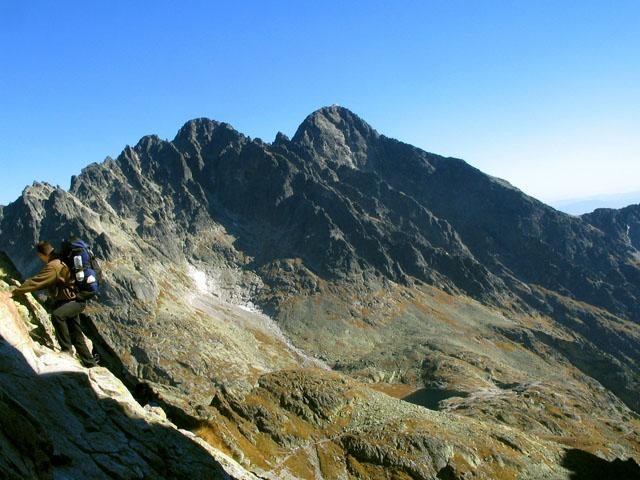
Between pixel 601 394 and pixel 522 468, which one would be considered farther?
pixel 601 394

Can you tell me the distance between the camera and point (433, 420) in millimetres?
75875

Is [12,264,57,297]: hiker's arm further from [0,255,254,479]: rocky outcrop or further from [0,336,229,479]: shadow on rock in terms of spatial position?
[0,336,229,479]: shadow on rock

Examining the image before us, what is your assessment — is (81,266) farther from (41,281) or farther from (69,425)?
(69,425)

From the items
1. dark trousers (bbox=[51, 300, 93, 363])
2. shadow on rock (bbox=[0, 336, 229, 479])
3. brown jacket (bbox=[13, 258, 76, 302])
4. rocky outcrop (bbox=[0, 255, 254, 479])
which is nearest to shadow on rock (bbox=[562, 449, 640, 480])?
rocky outcrop (bbox=[0, 255, 254, 479])

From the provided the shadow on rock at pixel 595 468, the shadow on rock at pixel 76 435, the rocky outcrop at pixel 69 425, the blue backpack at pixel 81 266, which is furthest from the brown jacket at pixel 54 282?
the shadow on rock at pixel 595 468

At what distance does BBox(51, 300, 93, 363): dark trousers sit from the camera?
18172 millimetres

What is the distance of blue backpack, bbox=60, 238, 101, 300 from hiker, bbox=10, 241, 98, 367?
221mm

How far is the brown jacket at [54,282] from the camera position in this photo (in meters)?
16.9

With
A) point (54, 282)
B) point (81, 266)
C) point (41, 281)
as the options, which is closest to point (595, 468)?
point (81, 266)

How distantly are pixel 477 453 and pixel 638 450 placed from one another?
205 ft

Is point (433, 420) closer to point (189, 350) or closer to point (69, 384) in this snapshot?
point (69, 384)

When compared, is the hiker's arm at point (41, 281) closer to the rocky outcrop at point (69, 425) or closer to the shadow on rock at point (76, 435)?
the rocky outcrop at point (69, 425)

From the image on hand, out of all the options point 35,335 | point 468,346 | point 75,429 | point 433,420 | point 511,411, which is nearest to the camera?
point 75,429

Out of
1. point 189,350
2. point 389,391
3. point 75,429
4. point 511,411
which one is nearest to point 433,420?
point 511,411
